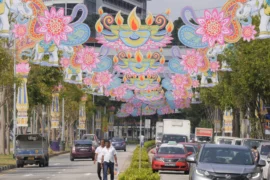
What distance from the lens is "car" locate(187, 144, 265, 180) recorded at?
872 inches

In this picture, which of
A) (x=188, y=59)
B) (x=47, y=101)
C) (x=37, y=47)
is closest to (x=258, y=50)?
(x=188, y=59)

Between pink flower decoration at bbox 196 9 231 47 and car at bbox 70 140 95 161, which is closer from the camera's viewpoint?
pink flower decoration at bbox 196 9 231 47

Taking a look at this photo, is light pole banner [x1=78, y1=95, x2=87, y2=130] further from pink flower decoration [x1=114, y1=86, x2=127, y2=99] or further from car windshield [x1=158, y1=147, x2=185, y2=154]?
car windshield [x1=158, y1=147, x2=185, y2=154]

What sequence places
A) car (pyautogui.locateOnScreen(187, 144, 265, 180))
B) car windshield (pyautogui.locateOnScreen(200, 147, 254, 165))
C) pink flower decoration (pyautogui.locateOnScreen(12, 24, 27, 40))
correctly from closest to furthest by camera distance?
car (pyautogui.locateOnScreen(187, 144, 265, 180)), car windshield (pyautogui.locateOnScreen(200, 147, 254, 165)), pink flower decoration (pyautogui.locateOnScreen(12, 24, 27, 40))

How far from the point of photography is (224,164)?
75.6 ft

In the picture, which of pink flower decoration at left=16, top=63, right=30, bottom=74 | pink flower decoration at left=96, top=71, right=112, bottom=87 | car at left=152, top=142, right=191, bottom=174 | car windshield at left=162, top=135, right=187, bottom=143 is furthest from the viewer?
pink flower decoration at left=96, top=71, right=112, bottom=87

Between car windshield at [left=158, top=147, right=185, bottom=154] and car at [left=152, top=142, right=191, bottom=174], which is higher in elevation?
car windshield at [left=158, top=147, right=185, bottom=154]

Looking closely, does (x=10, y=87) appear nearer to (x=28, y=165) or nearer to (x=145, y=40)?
(x=28, y=165)

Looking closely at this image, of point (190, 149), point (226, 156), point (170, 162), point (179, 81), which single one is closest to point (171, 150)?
point (170, 162)

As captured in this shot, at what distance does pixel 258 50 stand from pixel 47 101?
879 inches

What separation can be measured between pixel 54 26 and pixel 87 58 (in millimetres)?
10436

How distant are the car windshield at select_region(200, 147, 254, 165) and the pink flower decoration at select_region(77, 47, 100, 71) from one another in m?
25.3

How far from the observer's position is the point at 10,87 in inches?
2359

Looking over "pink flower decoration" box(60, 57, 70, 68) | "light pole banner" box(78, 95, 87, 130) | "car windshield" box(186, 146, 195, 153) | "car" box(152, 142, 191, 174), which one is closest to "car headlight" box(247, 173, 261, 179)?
"car" box(152, 142, 191, 174)
